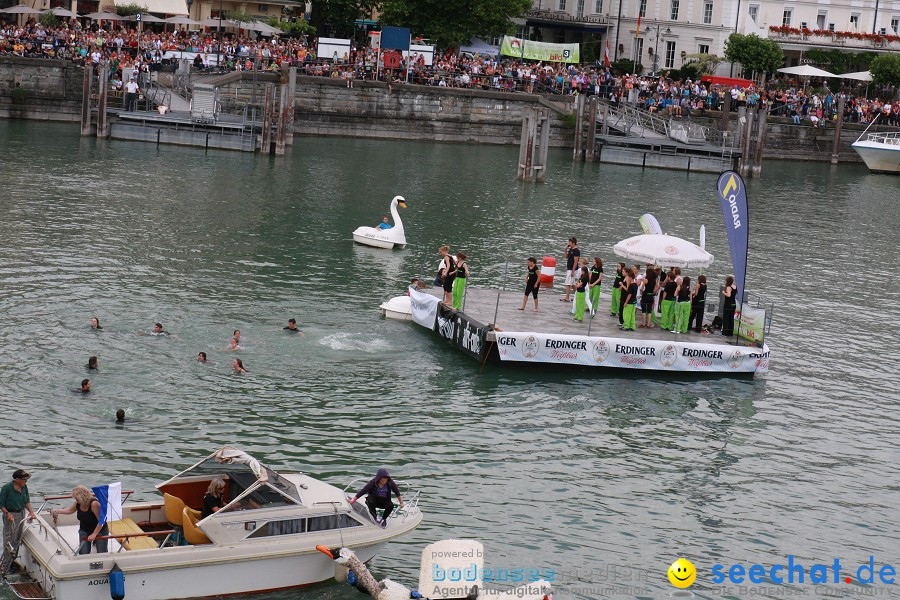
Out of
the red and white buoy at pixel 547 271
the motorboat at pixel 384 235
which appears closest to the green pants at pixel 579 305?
the red and white buoy at pixel 547 271

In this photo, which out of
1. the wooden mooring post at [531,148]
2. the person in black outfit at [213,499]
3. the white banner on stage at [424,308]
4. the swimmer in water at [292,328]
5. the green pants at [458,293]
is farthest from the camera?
the wooden mooring post at [531,148]

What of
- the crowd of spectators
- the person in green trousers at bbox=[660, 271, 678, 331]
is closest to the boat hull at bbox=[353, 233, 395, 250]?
the person in green trousers at bbox=[660, 271, 678, 331]

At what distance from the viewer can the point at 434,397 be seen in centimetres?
2769

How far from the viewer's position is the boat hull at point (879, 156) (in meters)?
79.4

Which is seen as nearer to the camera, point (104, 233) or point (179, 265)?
point (179, 265)

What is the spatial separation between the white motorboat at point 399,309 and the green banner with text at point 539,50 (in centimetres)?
5350

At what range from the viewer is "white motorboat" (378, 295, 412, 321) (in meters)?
33.5

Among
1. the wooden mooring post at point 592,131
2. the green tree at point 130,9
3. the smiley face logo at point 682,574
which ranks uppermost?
the green tree at point 130,9

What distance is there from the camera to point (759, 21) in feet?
332

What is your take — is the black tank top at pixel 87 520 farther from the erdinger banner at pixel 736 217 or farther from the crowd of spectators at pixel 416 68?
the crowd of spectators at pixel 416 68

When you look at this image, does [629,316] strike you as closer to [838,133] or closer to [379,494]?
[379,494]

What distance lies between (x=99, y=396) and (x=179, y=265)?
41.6 ft

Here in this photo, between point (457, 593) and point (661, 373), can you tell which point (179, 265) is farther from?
point (457, 593)

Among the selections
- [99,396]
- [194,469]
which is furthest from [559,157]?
[194,469]
